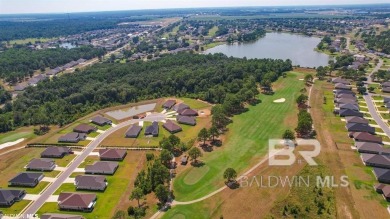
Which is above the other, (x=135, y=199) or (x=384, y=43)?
(x=384, y=43)

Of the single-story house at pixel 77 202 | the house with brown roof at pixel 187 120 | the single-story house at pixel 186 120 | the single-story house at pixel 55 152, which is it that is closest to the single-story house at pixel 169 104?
the house with brown roof at pixel 187 120

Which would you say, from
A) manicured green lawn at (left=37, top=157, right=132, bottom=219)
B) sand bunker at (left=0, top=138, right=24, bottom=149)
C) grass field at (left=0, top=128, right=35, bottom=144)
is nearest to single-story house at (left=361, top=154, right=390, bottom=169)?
manicured green lawn at (left=37, top=157, right=132, bottom=219)

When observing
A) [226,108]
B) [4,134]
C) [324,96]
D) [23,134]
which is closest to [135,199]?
[226,108]

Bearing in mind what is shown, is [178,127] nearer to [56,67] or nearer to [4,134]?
[4,134]

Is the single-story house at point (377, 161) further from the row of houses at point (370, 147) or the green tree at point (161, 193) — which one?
the green tree at point (161, 193)

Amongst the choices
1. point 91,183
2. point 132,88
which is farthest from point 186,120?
point 91,183

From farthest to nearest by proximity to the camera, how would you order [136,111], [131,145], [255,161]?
[136,111] → [131,145] → [255,161]
